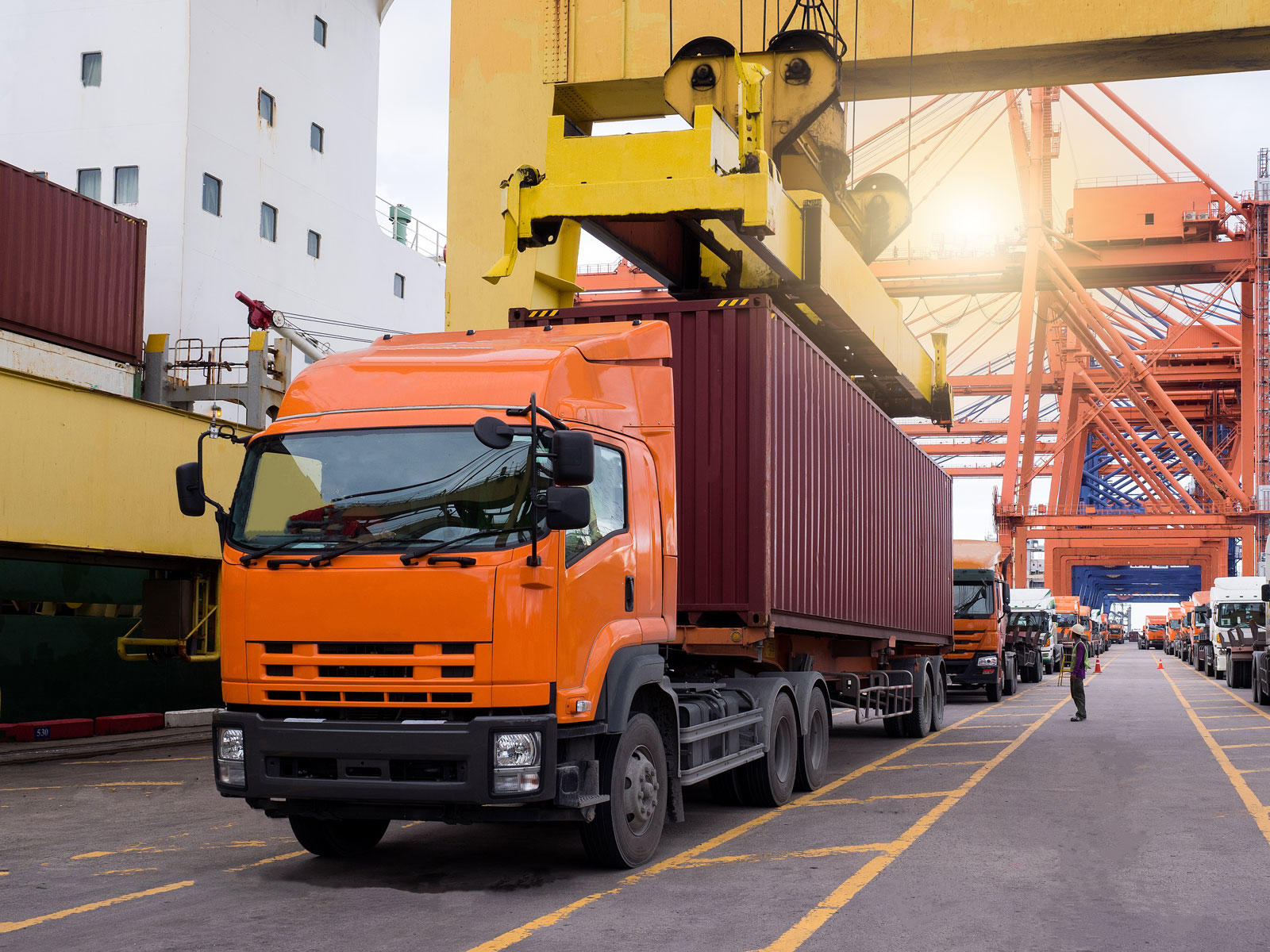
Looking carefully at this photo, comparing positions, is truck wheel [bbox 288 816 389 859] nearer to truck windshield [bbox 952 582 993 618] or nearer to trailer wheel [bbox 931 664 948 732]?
trailer wheel [bbox 931 664 948 732]

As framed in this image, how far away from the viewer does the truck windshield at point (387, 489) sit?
6625mm

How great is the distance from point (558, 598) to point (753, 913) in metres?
1.86

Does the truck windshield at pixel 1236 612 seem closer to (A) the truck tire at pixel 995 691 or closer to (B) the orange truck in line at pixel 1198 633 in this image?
(B) the orange truck in line at pixel 1198 633

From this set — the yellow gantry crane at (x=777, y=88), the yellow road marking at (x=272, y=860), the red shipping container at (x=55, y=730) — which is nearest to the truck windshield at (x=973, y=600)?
the yellow gantry crane at (x=777, y=88)

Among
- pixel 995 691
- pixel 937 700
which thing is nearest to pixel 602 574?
pixel 937 700

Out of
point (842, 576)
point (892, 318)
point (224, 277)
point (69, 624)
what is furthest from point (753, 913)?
point (224, 277)

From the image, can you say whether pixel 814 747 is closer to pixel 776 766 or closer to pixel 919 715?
pixel 776 766

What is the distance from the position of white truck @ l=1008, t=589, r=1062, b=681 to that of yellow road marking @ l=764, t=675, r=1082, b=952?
80.8 feet

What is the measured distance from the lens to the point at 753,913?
21.1 ft

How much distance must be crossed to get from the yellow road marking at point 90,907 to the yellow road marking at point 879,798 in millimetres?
5186

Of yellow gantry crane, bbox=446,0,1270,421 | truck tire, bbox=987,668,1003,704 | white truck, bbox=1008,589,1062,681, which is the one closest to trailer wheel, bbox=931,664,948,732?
yellow gantry crane, bbox=446,0,1270,421

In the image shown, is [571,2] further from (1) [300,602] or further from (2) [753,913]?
Result: (2) [753,913]

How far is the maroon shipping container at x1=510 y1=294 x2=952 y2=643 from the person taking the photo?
30.4 ft

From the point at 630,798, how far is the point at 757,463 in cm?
284
